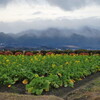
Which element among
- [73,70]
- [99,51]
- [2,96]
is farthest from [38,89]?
[99,51]

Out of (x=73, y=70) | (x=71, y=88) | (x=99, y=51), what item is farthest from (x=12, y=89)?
(x=99, y=51)

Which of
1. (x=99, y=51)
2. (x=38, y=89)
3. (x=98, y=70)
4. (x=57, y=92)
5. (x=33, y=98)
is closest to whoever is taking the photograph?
(x=33, y=98)

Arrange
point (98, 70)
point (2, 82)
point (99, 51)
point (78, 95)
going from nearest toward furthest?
point (78, 95)
point (2, 82)
point (98, 70)
point (99, 51)

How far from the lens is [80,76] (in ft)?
30.8

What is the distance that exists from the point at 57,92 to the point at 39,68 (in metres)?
1.98

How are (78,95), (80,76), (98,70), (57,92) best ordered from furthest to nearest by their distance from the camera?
(98,70), (80,76), (57,92), (78,95)

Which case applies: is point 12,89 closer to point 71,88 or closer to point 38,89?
point 38,89

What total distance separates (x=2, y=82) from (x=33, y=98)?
11.9 ft

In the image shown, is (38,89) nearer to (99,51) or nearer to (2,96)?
(2,96)

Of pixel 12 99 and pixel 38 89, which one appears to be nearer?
pixel 12 99

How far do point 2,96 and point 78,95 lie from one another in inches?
51.9

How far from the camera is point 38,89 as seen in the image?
6.42 m

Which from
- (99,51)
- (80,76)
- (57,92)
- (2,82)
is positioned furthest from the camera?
(99,51)

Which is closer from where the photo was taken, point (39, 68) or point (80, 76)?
point (39, 68)
